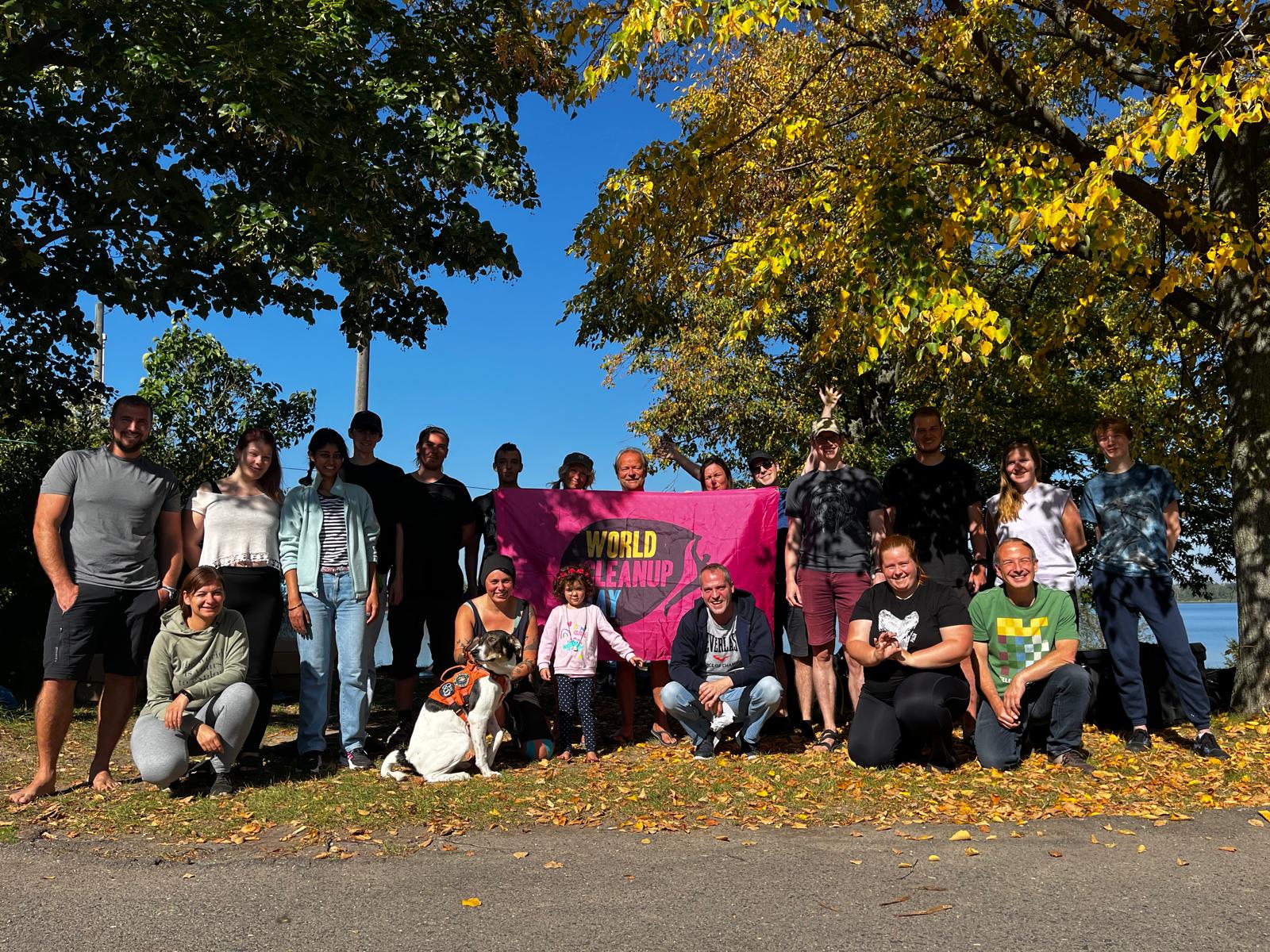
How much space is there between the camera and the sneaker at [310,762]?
6.53 meters

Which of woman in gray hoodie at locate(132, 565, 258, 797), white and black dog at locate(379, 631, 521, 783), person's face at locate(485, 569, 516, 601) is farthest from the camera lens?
person's face at locate(485, 569, 516, 601)

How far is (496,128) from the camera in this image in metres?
10.2

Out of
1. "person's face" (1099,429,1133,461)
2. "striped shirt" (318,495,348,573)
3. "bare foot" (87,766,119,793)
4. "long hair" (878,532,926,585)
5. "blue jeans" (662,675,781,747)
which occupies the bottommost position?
"bare foot" (87,766,119,793)

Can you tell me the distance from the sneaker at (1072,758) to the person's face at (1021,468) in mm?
1845

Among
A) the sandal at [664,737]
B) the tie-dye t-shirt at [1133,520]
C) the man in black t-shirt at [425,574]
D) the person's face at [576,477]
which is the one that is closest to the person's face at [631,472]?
the person's face at [576,477]

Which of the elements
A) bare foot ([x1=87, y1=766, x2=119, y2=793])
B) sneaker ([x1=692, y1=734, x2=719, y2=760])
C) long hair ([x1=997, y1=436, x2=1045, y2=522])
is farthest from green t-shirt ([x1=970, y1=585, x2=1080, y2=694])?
bare foot ([x1=87, y1=766, x2=119, y2=793])

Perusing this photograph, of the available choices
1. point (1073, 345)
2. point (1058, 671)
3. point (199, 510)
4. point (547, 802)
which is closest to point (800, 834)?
point (547, 802)

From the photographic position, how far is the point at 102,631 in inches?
239

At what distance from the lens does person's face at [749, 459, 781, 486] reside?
27.8 feet

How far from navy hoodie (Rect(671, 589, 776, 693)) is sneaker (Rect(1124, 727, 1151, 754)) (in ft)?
8.16

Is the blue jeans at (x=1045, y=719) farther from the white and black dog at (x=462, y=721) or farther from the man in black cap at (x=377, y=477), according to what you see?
the man in black cap at (x=377, y=477)

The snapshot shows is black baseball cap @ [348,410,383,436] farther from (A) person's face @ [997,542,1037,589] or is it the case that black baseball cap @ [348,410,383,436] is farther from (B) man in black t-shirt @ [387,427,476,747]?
(A) person's face @ [997,542,1037,589]

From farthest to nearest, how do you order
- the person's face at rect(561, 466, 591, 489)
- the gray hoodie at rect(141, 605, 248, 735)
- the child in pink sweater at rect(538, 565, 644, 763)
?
the person's face at rect(561, 466, 591, 489) < the child in pink sweater at rect(538, 565, 644, 763) < the gray hoodie at rect(141, 605, 248, 735)

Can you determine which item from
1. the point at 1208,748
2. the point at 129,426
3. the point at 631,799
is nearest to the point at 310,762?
the point at 631,799
